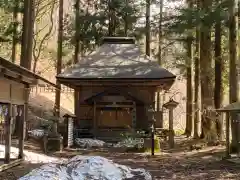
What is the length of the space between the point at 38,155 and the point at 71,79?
5254 mm

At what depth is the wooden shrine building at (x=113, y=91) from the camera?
18125 mm

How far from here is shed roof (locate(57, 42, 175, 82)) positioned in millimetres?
18078

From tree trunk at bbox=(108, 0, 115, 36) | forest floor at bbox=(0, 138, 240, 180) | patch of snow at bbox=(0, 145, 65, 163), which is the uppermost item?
tree trunk at bbox=(108, 0, 115, 36)

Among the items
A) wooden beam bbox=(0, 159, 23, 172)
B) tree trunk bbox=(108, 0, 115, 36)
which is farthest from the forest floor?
tree trunk bbox=(108, 0, 115, 36)

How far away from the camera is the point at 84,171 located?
7.57 meters

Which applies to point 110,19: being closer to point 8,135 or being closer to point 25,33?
point 25,33

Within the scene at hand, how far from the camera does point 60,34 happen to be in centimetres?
2469

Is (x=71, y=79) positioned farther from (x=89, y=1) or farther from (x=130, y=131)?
(x=89, y=1)

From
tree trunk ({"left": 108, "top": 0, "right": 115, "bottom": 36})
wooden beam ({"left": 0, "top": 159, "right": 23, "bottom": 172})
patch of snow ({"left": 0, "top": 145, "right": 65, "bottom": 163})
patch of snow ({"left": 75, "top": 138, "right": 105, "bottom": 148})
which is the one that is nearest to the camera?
wooden beam ({"left": 0, "top": 159, "right": 23, "bottom": 172})

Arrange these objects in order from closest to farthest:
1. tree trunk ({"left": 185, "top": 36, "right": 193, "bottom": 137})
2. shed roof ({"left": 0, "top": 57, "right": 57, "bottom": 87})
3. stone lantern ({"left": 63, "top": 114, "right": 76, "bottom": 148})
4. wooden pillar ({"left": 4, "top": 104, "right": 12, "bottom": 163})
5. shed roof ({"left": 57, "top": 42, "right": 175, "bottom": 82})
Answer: shed roof ({"left": 0, "top": 57, "right": 57, "bottom": 87})
wooden pillar ({"left": 4, "top": 104, "right": 12, "bottom": 163})
stone lantern ({"left": 63, "top": 114, "right": 76, "bottom": 148})
shed roof ({"left": 57, "top": 42, "right": 175, "bottom": 82})
tree trunk ({"left": 185, "top": 36, "right": 193, "bottom": 137})

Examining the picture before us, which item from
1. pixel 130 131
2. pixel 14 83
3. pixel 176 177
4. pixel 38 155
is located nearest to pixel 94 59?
pixel 130 131

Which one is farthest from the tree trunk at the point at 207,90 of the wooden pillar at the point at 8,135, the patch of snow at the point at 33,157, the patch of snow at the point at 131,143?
the wooden pillar at the point at 8,135

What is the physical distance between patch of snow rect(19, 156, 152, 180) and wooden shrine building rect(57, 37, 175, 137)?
9.91m

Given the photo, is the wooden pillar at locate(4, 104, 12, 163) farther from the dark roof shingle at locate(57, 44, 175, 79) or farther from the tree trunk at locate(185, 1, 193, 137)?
the tree trunk at locate(185, 1, 193, 137)
